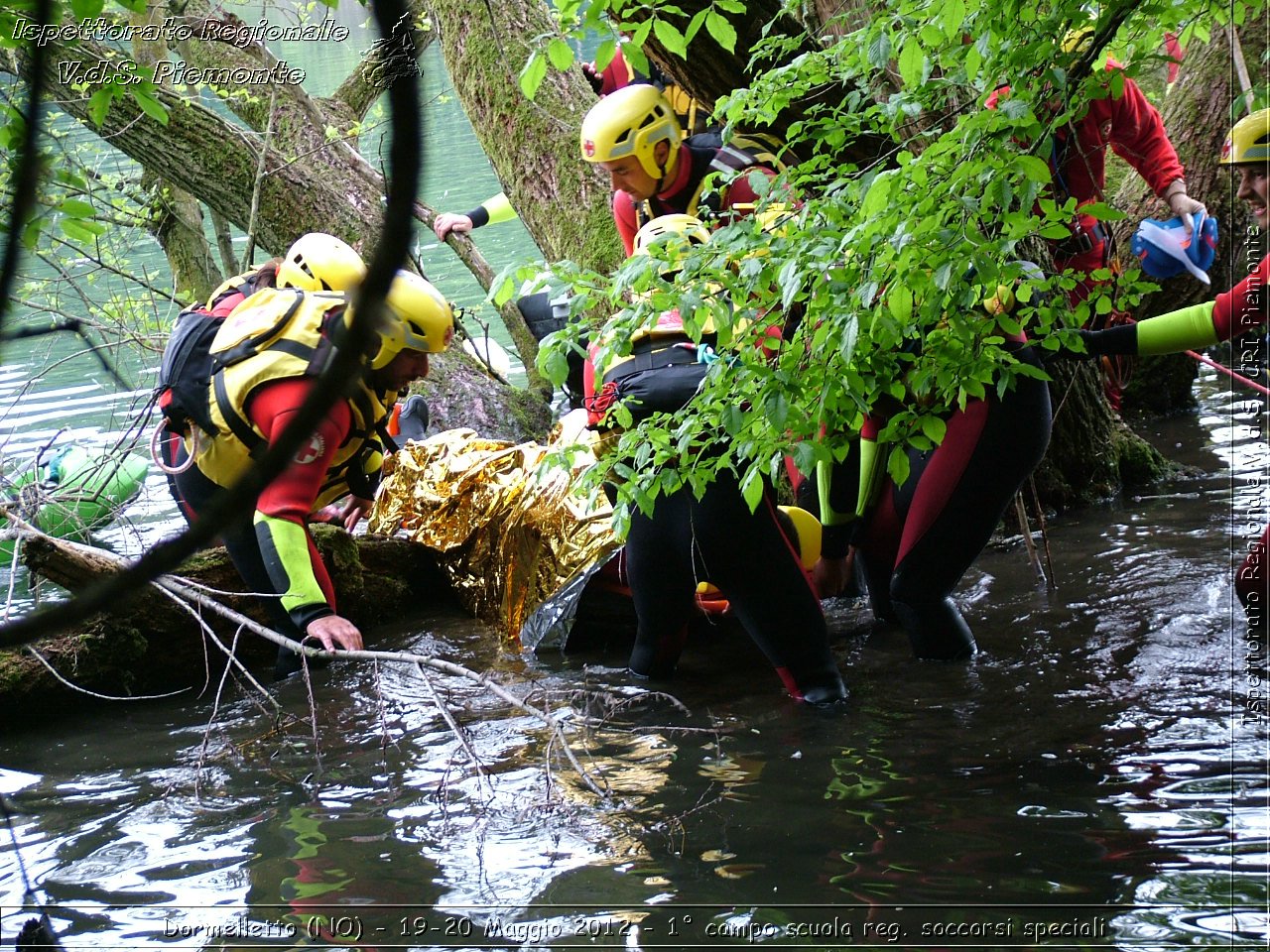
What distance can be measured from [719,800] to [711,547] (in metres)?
0.98

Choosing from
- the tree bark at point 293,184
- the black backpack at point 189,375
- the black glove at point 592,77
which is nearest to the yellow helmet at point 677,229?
the black backpack at point 189,375

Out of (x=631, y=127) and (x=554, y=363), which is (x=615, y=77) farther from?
(x=554, y=363)

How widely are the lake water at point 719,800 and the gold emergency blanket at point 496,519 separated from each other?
37cm

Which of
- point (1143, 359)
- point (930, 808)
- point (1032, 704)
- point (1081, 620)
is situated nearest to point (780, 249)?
point (930, 808)

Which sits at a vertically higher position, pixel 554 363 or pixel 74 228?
pixel 74 228

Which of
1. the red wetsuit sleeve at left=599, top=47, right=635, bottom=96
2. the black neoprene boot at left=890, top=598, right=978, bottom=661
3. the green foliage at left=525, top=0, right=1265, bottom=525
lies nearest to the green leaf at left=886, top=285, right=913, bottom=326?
the green foliage at left=525, top=0, right=1265, bottom=525

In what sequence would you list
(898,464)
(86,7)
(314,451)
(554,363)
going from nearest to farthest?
(86,7) → (554,363) → (898,464) → (314,451)

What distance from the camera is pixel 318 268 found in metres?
4.84

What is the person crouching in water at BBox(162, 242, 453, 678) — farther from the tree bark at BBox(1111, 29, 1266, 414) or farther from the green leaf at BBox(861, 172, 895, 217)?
the tree bark at BBox(1111, 29, 1266, 414)

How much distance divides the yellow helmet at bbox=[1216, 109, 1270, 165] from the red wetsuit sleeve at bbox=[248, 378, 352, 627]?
3114 mm

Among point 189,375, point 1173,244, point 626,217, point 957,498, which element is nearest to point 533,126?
point 626,217

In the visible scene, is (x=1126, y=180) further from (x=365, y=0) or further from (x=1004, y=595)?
(x=365, y=0)

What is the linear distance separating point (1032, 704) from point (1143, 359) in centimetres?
422

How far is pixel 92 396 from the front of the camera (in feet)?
36.3
